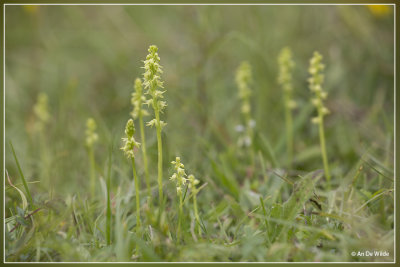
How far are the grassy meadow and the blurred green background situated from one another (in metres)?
0.02

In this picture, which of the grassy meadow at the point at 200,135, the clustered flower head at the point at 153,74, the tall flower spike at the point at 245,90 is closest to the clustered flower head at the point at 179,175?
the grassy meadow at the point at 200,135

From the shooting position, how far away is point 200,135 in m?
3.73

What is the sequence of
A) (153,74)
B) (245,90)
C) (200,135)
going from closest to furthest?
1. (153,74)
2. (245,90)
3. (200,135)

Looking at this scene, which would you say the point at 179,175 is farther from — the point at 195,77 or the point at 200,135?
the point at 195,77

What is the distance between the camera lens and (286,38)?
4.91 meters

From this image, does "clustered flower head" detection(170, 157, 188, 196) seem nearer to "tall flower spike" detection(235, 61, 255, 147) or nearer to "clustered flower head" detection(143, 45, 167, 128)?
"clustered flower head" detection(143, 45, 167, 128)

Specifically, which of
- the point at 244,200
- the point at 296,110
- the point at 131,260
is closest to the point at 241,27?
the point at 296,110

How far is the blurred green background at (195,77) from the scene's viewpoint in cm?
354

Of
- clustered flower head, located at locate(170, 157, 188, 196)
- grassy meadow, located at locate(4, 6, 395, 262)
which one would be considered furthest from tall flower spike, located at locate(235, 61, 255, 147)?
clustered flower head, located at locate(170, 157, 188, 196)

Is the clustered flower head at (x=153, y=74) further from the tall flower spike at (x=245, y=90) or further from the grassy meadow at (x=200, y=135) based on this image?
the tall flower spike at (x=245, y=90)

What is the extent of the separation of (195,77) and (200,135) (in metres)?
0.80

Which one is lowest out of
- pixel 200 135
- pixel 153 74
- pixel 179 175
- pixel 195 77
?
pixel 179 175

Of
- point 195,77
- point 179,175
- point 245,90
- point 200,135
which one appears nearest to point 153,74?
point 179,175

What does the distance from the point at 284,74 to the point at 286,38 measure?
5.40ft
